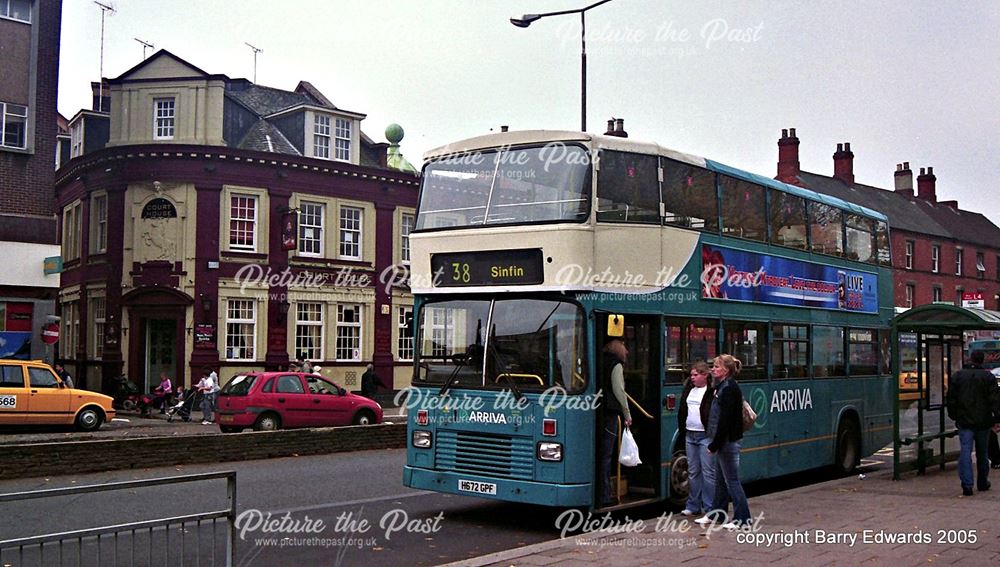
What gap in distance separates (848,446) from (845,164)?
154ft

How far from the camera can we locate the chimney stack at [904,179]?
65.7 meters

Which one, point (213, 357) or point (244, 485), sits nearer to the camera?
point (244, 485)

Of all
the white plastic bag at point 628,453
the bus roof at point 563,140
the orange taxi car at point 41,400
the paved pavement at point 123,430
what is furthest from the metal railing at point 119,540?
the orange taxi car at point 41,400

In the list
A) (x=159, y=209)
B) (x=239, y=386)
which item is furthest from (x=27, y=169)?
(x=239, y=386)

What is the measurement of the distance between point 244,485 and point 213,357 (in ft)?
68.2

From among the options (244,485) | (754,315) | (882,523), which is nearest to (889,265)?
(754,315)

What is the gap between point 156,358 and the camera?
112 feet

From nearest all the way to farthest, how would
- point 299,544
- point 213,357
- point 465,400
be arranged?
point 299,544 < point 465,400 < point 213,357

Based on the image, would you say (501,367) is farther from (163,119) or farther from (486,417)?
(163,119)

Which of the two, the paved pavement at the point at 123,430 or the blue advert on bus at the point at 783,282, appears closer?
the blue advert on bus at the point at 783,282

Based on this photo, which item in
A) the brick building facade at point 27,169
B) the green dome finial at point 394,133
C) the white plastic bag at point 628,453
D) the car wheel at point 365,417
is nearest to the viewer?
the white plastic bag at point 628,453

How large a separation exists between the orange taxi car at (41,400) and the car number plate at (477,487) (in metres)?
15.7

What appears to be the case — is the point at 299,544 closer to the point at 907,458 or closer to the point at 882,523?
the point at 882,523

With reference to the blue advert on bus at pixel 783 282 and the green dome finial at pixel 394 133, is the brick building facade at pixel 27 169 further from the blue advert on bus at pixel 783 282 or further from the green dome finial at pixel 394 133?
the blue advert on bus at pixel 783 282
